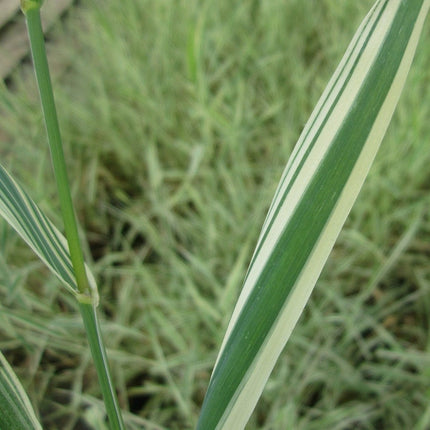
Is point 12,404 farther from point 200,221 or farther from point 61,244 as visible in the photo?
point 200,221

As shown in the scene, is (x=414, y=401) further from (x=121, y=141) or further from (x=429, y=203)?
(x=121, y=141)

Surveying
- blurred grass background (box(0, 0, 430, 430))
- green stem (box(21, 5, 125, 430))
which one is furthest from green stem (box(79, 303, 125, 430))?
blurred grass background (box(0, 0, 430, 430))

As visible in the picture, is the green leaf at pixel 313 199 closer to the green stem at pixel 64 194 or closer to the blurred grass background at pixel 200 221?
the green stem at pixel 64 194

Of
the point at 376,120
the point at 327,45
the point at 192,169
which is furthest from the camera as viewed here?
the point at 327,45

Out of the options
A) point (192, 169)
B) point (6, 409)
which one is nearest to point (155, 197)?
point (192, 169)

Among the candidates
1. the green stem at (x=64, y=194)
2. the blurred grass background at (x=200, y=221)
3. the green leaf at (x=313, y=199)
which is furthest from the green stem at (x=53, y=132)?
the blurred grass background at (x=200, y=221)
